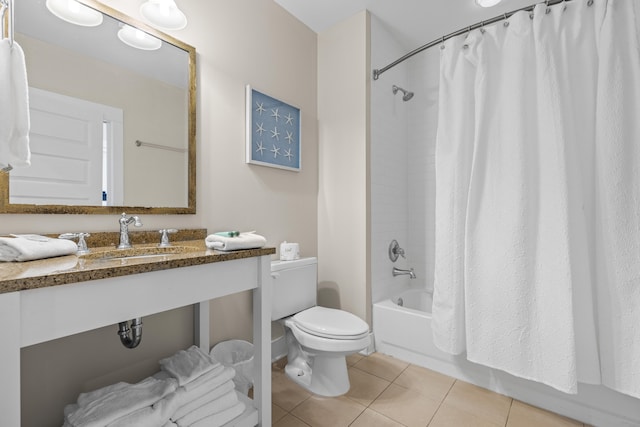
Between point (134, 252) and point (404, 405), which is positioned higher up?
point (134, 252)

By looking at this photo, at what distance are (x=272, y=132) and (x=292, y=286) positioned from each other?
1023 mm

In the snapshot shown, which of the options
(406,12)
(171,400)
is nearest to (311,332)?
(171,400)

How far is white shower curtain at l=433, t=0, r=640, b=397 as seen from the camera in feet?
4.12

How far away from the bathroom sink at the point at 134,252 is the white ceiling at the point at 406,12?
1.81 meters

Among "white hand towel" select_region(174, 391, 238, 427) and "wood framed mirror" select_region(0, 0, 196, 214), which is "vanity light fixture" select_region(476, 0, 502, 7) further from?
"white hand towel" select_region(174, 391, 238, 427)

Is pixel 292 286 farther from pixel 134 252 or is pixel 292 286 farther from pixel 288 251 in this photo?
pixel 134 252

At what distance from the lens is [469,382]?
177 cm

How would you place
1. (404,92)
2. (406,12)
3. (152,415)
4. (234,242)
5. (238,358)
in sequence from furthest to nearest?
(404,92) < (406,12) < (238,358) < (234,242) < (152,415)

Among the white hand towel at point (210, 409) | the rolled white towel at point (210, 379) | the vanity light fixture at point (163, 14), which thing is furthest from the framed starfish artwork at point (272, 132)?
the white hand towel at point (210, 409)

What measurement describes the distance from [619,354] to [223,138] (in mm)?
2167

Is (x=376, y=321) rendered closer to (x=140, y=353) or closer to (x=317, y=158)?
(x=317, y=158)

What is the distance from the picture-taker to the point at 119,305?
0.83 metres

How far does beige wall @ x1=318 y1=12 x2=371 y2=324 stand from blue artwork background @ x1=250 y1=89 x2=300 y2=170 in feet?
0.99

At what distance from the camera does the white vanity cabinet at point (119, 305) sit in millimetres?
644
